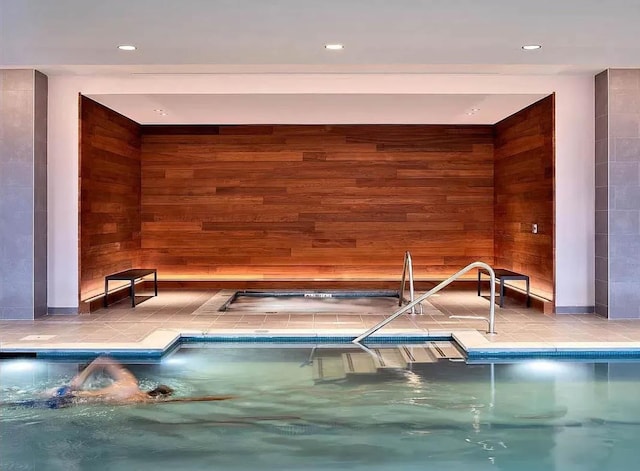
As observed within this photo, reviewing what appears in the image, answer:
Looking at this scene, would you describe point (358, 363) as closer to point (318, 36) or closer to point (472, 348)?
point (472, 348)

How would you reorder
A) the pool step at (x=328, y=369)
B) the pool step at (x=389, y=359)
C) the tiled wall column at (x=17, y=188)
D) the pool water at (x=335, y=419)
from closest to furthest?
1. the pool water at (x=335, y=419)
2. the pool step at (x=328, y=369)
3. the pool step at (x=389, y=359)
4. the tiled wall column at (x=17, y=188)

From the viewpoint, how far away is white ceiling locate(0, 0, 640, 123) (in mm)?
4688

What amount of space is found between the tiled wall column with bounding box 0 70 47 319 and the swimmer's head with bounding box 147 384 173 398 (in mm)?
2783

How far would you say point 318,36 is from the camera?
5.45 meters

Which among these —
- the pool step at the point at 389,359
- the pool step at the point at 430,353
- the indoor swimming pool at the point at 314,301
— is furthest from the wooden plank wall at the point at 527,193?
the pool step at the point at 389,359

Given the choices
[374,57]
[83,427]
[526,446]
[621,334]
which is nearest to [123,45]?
[374,57]

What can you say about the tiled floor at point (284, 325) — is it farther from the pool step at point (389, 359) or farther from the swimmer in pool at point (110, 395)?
the swimmer in pool at point (110, 395)

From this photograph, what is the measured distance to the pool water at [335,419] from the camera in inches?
Answer: 146

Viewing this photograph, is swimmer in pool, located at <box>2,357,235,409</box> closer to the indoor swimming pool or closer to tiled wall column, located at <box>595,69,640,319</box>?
the indoor swimming pool

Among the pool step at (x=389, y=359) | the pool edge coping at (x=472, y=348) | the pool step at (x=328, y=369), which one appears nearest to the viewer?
the pool step at (x=328, y=369)

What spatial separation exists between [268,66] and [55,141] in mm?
2449

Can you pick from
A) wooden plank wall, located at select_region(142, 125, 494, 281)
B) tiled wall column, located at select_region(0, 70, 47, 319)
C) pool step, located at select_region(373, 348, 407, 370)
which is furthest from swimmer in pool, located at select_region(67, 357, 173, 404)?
wooden plank wall, located at select_region(142, 125, 494, 281)

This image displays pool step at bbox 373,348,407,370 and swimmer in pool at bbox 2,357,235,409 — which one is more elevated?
pool step at bbox 373,348,407,370

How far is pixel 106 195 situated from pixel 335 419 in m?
5.34
